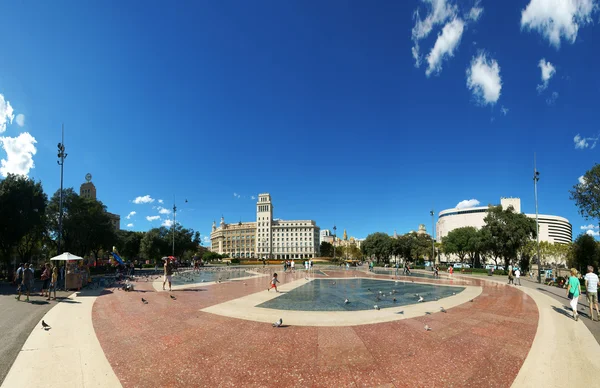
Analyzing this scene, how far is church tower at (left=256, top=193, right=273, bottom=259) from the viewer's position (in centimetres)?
18612

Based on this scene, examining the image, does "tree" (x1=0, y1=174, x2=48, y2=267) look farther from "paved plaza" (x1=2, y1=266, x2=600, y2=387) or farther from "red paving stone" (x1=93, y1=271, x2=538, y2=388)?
"red paving stone" (x1=93, y1=271, x2=538, y2=388)

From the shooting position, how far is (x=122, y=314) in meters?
11.6

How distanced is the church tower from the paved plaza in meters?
176

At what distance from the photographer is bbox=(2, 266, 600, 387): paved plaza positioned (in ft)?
19.0

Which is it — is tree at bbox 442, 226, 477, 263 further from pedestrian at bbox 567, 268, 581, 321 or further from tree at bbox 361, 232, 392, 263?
pedestrian at bbox 567, 268, 581, 321

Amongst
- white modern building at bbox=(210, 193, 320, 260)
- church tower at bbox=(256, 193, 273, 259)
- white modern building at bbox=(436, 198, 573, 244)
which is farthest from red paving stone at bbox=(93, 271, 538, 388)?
white modern building at bbox=(436, 198, 573, 244)

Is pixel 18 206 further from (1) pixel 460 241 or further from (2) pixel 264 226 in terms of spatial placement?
(2) pixel 264 226

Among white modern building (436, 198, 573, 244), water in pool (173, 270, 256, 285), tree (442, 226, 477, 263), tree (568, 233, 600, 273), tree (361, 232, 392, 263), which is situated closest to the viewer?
water in pool (173, 270, 256, 285)

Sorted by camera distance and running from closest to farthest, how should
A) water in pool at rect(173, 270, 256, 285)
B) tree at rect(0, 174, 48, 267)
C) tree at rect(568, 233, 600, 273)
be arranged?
tree at rect(0, 174, 48, 267), water in pool at rect(173, 270, 256, 285), tree at rect(568, 233, 600, 273)

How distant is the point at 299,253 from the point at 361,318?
179801mm

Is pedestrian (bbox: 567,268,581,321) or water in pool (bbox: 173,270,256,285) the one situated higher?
pedestrian (bbox: 567,268,581,321)

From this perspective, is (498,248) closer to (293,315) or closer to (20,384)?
(293,315)

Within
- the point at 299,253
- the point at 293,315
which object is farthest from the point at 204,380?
the point at 299,253

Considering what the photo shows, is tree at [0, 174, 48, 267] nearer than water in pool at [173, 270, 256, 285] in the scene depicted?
Yes
